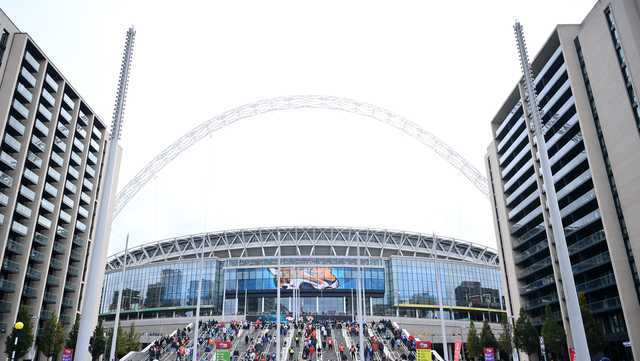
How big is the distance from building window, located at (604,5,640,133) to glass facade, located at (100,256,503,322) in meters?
59.1

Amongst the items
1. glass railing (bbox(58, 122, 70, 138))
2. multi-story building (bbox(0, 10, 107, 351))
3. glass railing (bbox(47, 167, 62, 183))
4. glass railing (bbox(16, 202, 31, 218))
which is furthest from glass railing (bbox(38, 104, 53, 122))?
glass railing (bbox(16, 202, 31, 218))

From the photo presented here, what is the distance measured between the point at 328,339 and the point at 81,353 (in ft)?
157

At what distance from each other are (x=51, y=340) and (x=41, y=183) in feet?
76.5

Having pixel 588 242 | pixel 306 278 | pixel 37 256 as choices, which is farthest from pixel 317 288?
pixel 588 242

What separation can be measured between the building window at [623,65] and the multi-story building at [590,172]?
0.11 m

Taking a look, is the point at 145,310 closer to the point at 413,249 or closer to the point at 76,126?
the point at 76,126

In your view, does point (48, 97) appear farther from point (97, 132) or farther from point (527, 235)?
point (527, 235)

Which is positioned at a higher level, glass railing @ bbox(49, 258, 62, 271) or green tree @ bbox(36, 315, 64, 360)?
glass railing @ bbox(49, 258, 62, 271)

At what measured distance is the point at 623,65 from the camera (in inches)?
2244

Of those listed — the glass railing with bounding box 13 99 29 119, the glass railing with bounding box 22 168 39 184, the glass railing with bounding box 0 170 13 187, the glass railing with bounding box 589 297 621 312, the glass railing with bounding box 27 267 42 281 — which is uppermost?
the glass railing with bounding box 13 99 29 119

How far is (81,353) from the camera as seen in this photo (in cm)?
1880

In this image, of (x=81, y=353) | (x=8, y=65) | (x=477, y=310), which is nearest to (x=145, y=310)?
(x=8, y=65)

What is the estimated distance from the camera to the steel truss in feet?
429

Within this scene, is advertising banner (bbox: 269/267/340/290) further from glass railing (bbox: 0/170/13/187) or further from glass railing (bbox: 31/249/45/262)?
glass railing (bbox: 0/170/13/187)
